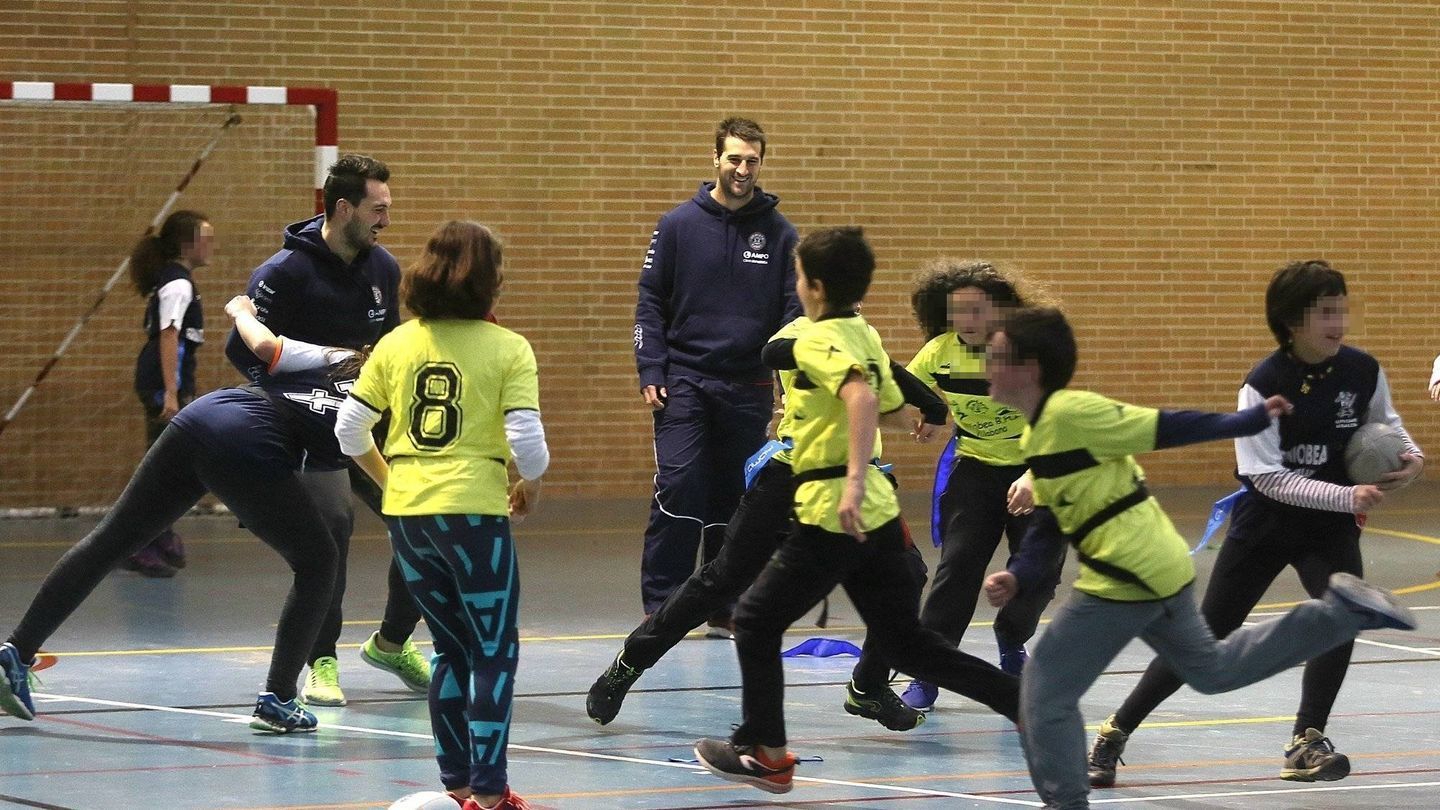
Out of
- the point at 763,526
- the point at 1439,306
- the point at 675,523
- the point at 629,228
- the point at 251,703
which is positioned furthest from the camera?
the point at 1439,306

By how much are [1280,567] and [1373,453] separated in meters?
0.47

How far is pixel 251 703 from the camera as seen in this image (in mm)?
6273

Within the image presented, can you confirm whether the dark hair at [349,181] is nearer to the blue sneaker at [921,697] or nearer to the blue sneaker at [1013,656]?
the blue sneaker at [921,697]

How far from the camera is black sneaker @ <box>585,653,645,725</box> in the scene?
→ 5781 mm

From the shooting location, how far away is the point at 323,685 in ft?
20.5

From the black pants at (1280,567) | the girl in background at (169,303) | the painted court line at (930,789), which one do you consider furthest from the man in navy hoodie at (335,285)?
the girl in background at (169,303)

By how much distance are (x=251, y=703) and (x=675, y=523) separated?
6.54 feet

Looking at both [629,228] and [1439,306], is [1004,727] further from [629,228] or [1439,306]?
[1439,306]

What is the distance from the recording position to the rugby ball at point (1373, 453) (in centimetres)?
503

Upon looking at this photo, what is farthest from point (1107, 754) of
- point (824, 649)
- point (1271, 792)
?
point (824, 649)

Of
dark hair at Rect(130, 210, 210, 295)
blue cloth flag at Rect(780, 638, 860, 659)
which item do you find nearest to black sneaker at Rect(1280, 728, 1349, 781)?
blue cloth flag at Rect(780, 638, 860, 659)

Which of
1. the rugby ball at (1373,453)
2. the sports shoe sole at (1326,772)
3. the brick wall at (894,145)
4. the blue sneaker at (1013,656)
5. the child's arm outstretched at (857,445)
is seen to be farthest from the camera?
the brick wall at (894,145)

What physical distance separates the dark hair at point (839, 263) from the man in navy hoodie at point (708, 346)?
Result: 8.54ft

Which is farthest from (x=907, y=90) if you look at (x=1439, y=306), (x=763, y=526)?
(x=763, y=526)
